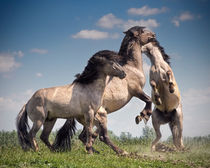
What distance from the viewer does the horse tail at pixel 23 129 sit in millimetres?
7699

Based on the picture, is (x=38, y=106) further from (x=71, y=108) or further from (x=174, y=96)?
(x=174, y=96)

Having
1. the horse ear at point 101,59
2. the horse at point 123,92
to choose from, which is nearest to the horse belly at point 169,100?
the horse at point 123,92

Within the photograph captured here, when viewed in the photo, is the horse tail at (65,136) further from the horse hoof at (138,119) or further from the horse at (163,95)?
the horse at (163,95)

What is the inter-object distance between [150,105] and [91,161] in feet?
8.60

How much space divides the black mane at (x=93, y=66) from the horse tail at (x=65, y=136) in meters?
1.30

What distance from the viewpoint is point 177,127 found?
973cm

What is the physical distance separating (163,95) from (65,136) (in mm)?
2994

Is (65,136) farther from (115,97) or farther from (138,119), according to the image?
(138,119)

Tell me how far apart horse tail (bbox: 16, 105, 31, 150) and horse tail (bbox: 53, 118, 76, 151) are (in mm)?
794

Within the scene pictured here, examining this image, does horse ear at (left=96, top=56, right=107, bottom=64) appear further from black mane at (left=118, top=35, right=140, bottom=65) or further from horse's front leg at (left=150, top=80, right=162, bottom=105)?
horse's front leg at (left=150, top=80, right=162, bottom=105)

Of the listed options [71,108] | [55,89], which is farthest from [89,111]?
[55,89]

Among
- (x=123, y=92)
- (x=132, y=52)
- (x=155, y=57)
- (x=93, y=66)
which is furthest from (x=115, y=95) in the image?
(x=155, y=57)

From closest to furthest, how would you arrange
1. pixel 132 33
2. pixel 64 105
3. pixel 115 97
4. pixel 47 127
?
pixel 64 105 → pixel 47 127 → pixel 115 97 → pixel 132 33

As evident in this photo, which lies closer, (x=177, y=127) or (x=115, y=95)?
(x=115, y=95)
